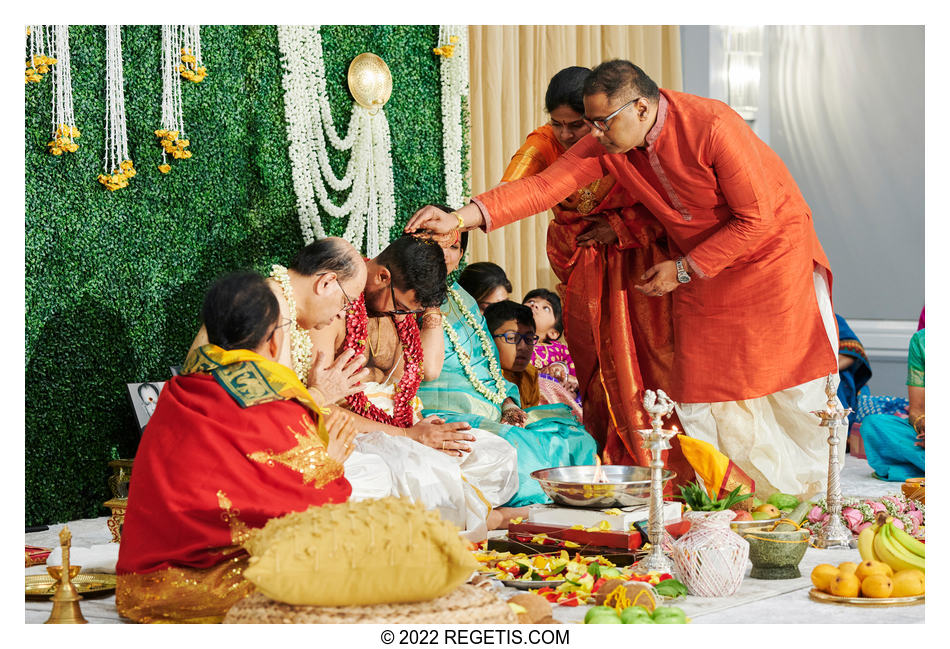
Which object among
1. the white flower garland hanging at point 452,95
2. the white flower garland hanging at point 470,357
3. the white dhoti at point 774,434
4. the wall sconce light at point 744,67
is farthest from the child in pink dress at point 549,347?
the wall sconce light at point 744,67

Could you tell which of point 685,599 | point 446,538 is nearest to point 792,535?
point 685,599

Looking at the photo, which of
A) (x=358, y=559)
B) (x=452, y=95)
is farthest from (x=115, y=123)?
(x=358, y=559)

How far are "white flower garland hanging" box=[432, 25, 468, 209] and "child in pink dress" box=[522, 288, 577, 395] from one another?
34.3 inches

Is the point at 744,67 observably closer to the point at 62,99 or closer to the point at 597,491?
the point at 62,99

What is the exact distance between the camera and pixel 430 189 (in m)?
5.63

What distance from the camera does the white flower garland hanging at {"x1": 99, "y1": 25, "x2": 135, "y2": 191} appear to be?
159 inches

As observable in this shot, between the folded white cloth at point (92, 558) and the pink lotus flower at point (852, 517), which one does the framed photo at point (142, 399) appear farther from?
the pink lotus flower at point (852, 517)

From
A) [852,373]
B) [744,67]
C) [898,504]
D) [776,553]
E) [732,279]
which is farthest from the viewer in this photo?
[744,67]

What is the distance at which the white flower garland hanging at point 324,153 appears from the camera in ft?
15.6

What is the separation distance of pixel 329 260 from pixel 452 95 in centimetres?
267

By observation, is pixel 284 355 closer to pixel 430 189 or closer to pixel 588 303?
pixel 588 303

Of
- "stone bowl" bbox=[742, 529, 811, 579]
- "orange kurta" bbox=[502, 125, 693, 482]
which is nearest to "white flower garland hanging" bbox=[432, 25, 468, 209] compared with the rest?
"orange kurta" bbox=[502, 125, 693, 482]

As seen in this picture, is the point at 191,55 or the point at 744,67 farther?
the point at 744,67

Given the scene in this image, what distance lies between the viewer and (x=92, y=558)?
10.6ft
